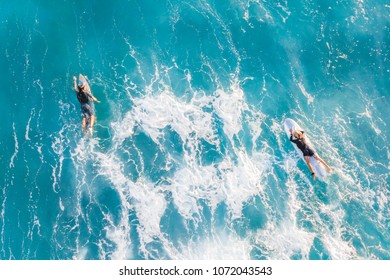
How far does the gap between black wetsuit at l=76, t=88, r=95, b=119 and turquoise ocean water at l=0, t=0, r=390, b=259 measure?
0.57 m

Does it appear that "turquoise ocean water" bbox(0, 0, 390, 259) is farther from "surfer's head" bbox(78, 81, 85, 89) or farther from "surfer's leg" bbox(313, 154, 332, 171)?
"surfer's head" bbox(78, 81, 85, 89)

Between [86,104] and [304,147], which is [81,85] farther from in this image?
[304,147]

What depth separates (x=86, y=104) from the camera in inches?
972

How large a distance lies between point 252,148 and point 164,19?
35.4 ft

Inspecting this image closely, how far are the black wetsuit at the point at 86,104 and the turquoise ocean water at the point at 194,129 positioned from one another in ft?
1.86

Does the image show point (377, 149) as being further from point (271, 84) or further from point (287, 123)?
point (271, 84)

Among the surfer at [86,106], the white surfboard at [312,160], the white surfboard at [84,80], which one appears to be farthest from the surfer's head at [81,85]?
the white surfboard at [312,160]

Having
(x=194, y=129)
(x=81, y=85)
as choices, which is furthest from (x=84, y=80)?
(x=194, y=129)

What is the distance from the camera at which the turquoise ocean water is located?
23469 millimetres

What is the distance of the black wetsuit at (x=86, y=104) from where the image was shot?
79.9 feet

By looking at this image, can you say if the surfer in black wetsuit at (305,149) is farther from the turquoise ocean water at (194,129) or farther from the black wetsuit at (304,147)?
the turquoise ocean water at (194,129)

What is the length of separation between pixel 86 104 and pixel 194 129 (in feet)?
23.4

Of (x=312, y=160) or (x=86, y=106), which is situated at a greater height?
(x=86, y=106)

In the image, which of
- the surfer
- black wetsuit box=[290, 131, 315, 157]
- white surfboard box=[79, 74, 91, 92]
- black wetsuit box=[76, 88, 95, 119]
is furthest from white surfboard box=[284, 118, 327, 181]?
white surfboard box=[79, 74, 91, 92]
